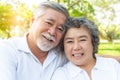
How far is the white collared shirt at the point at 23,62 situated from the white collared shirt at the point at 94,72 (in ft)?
0.31

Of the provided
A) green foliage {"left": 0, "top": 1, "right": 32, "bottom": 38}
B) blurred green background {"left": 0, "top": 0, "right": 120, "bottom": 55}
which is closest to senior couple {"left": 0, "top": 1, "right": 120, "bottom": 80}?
blurred green background {"left": 0, "top": 0, "right": 120, "bottom": 55}

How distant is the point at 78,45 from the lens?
7.13ft

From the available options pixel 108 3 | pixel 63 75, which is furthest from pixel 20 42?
pixel 108 3

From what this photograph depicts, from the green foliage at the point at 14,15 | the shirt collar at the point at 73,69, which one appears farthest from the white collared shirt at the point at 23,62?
the green foliage at the point at 14,15

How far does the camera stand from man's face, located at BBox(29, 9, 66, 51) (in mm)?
2182

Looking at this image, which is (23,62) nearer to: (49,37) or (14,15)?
(49,37)

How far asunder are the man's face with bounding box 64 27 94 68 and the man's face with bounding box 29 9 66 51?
0.29ft

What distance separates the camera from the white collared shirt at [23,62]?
6.72 ft

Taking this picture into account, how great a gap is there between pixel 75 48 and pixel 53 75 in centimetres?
29

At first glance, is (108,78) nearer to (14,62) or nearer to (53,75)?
(53,75)

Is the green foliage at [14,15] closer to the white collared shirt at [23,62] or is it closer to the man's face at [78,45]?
the white collared shirt at [23,62]

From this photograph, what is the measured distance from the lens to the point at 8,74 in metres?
1.97

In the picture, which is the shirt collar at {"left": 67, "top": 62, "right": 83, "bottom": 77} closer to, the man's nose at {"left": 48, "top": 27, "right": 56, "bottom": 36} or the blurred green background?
the man's nose at {"left": 48, "top": 27, "right": 56, "bottom": 36}

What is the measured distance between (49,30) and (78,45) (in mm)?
261
